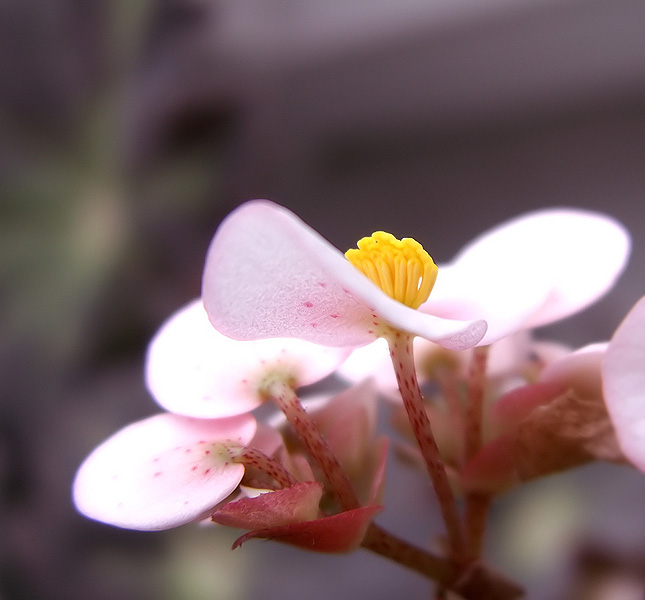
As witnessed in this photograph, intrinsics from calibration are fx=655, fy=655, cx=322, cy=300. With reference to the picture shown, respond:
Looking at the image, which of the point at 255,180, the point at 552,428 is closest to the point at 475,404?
the point at 552,428

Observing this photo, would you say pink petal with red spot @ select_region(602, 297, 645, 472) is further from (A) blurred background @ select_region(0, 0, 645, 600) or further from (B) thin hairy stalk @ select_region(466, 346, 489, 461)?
(A) blurred background @ select_region(0, 0, 645, 600)

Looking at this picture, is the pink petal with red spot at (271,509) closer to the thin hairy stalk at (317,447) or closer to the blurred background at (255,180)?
the thin hairy stalk at (317,447)

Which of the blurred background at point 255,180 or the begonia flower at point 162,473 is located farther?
the blurred background at point 255,180

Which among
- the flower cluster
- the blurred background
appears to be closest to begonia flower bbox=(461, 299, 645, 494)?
the flower cluster

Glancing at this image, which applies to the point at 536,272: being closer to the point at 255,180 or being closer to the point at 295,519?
the point at 295,519

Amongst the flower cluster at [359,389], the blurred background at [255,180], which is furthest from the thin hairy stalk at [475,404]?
the blurred background at [255,180]

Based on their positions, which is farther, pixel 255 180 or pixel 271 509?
pixel 255 180
